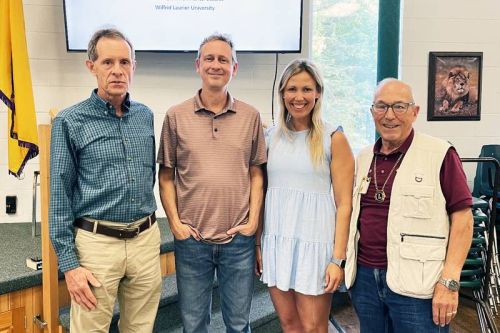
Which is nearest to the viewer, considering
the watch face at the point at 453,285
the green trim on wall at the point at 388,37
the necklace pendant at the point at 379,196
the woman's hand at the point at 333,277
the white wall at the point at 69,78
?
the watch face at the point at 453,285

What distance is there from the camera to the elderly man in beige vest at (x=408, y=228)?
4.88 feet

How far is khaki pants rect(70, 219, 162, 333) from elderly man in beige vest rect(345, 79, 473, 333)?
0.78 m

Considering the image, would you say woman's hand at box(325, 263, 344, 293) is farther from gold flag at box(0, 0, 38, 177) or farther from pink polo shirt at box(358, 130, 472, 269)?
gold flag at box(0, 0, 38, 177)

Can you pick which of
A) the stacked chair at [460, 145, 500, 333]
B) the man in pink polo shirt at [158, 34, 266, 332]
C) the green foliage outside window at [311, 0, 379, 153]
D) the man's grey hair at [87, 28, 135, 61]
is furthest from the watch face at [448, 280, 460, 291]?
the green foliage outside window at [311, 0, 379, 153]

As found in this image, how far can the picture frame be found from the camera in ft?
12.0

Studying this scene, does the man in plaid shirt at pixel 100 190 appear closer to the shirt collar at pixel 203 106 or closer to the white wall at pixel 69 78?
the shirt collar at pixel 203 106

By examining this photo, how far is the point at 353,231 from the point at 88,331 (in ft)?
3.47

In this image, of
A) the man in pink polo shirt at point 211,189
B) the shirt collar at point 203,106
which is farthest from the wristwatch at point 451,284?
the shirt collar at point 203,106

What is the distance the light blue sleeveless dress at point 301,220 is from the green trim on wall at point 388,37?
212 centimetres

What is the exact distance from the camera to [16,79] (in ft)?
9.04

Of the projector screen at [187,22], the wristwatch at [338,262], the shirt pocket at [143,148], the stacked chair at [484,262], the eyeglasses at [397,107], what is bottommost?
the stacked chair at [484,262]

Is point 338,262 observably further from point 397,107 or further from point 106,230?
point 106,230

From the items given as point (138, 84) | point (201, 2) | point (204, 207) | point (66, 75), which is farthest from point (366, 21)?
point (204, 207)

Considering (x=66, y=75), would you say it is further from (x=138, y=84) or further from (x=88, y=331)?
(x=88, y=331)
